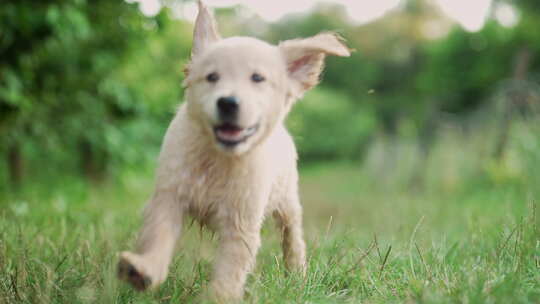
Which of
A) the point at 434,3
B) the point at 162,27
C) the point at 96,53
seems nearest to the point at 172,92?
the point at 96,53

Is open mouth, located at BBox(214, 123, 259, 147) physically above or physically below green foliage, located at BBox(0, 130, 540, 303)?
above

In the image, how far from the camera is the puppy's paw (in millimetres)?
2482

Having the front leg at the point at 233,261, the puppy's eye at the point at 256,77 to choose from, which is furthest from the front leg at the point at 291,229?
the puppy's eye at the point at 256,77

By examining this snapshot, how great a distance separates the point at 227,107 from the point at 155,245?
2.46ft

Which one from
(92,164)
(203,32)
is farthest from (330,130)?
(203,32)

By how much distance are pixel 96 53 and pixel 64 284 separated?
4.86m

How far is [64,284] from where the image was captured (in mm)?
2869

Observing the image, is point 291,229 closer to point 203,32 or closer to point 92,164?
point 203,32

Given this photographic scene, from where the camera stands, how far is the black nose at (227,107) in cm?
258

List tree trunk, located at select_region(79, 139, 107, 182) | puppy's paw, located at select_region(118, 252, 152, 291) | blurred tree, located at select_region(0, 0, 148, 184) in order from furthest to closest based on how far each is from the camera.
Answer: tree trunk, located at select_region(79, 139, 107, 182)
blurred tree, located at select_region(0, 0, 148, 184)
puppy's paw, located at select_region(118, 252, 152, 291)

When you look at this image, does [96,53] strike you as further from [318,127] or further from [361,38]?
[361,38]

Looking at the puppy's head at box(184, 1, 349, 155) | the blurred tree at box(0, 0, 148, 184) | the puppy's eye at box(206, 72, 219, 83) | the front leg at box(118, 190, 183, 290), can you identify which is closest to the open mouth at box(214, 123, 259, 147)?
the puppy's head at box(184, 1, 349, 155)

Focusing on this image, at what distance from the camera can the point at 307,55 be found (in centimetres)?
312

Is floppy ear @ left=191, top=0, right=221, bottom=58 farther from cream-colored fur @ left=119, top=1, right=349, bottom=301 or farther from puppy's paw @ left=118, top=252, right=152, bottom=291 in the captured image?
puppy's paw @ left=118, top=252, right=152, bottom=291
